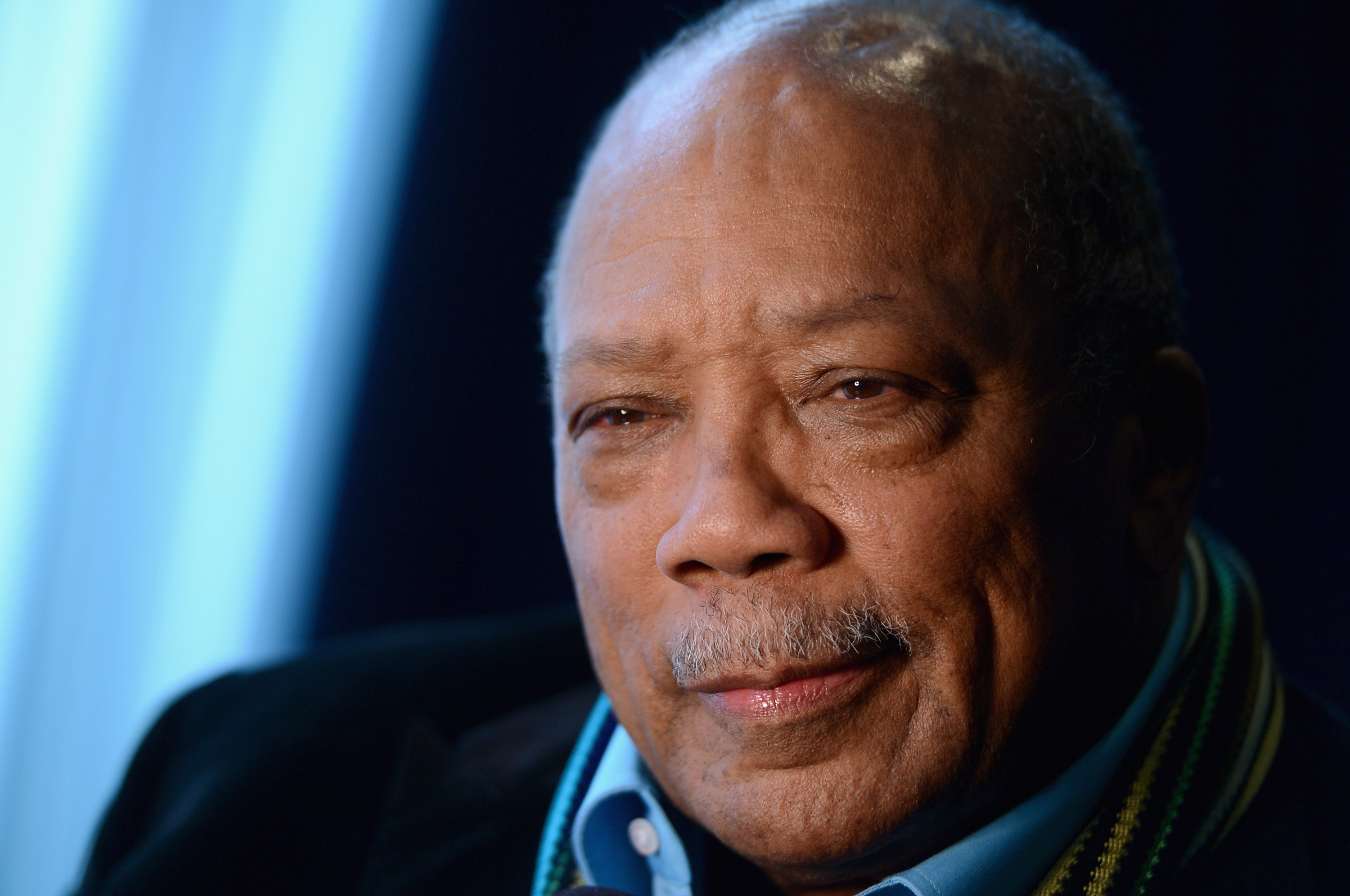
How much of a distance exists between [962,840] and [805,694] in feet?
0.90

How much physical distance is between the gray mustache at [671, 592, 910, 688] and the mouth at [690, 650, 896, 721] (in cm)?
1

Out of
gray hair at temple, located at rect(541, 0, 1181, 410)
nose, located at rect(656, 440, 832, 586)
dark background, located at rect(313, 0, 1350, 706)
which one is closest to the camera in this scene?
nose, located at rect(656, 440, 832, 586)

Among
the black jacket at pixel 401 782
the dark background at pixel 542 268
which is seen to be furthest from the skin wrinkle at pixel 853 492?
the dark background at pixel 542 268

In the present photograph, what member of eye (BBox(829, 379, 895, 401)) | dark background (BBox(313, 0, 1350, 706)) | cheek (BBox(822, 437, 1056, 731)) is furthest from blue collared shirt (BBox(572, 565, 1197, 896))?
dark background (BBox(313, 0, 1350, 706))

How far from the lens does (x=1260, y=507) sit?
7.21ft

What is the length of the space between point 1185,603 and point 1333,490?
3.25ft

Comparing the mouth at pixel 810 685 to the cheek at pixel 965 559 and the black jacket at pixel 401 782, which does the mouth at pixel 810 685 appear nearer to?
the cheek at pixel 965 559

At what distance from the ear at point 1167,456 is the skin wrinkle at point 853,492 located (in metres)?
0.04

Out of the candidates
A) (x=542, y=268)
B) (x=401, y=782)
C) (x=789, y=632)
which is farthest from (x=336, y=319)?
(x=789, y=632)

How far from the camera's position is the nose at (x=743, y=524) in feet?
3.38

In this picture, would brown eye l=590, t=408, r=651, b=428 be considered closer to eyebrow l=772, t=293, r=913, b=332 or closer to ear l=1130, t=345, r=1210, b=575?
eyebrow l=772, t=293, r=913, b=332

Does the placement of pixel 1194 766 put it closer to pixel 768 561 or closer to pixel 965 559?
pixel 965 559

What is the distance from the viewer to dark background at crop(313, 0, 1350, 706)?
210cm

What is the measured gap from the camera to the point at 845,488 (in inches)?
41.9
